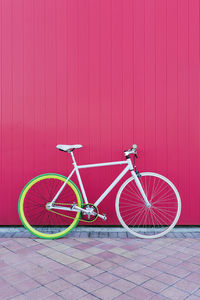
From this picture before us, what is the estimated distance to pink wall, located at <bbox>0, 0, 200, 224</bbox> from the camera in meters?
3.58

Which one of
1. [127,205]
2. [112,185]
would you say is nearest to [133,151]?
[112,185]

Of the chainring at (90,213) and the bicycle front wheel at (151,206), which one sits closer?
the chainring at (90,213)

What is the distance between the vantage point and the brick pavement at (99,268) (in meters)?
2.05

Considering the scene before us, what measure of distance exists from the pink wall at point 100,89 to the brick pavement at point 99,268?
65cm

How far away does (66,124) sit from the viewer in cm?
363

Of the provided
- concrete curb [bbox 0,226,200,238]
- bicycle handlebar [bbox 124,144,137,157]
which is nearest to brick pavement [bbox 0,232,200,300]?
concrete curb [bbox 0,226,200,238]

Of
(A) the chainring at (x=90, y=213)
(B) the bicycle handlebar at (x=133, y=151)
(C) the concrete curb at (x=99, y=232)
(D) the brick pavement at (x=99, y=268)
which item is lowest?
(D) the brick pavement at (x=99, y=268)

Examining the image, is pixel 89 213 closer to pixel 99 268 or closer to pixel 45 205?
pixel 45 205

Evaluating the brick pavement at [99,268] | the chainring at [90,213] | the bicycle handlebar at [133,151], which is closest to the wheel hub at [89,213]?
the chainring at [90,213]

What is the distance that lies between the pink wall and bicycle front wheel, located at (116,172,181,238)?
139mm

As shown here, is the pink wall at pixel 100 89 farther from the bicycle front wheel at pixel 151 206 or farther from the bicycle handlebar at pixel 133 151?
the bicycle handlebar at pixel 133 151

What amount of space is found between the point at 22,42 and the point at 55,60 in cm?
51

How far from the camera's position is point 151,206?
3545 mm

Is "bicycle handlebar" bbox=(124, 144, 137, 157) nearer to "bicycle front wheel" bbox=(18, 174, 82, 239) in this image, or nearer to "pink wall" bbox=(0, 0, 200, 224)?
"pink wall" bbox=(0, 0, 200, 224)
